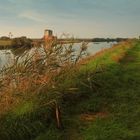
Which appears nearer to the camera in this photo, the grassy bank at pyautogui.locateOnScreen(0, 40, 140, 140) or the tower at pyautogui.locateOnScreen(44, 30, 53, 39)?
the grassy bank at pyautogui.locateOnScreen(0, 40, 140, 140)

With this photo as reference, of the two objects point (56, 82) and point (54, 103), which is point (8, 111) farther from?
point (56, 82)

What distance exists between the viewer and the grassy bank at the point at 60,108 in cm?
849

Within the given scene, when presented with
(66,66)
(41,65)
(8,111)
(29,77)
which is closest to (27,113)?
(8,111)

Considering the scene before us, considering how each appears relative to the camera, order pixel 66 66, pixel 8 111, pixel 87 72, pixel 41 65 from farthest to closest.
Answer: pixel 87 72
pixel 66 66
pixel 41 65
pixel 8 111

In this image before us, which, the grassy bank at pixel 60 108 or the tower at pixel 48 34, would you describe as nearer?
the grassy bank at pixel 60 108

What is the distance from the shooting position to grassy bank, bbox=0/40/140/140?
8.49 m

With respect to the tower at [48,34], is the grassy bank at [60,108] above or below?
below

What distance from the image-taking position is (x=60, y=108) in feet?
33.3

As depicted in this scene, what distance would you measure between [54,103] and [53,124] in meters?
0.61

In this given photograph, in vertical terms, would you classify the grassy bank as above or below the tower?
below

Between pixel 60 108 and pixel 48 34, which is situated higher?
pixel 48 34

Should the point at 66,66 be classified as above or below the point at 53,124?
above

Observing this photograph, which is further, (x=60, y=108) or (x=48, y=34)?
(x=48, y=34)

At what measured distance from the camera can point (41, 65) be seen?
10.2 metres
